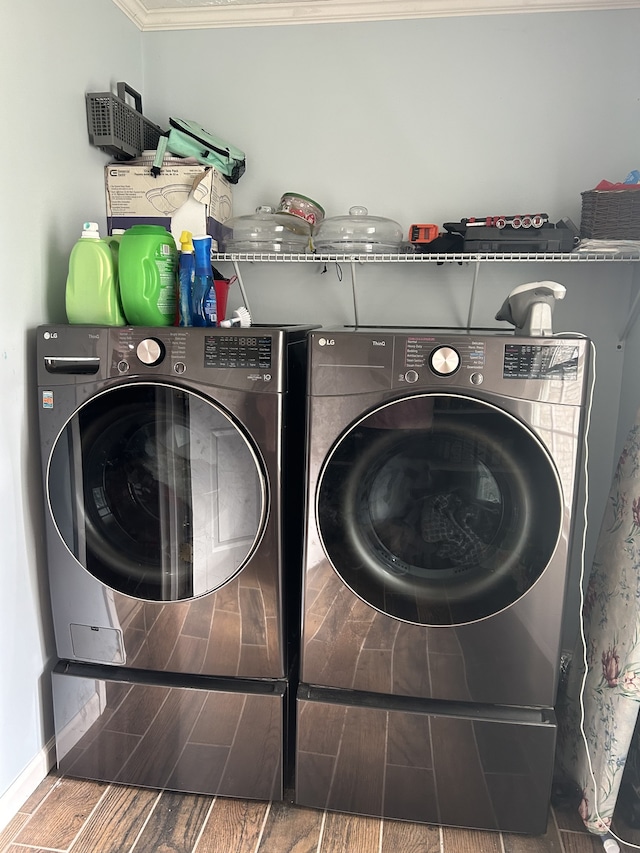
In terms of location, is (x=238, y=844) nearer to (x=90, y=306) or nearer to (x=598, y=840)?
(x=598, y=840)

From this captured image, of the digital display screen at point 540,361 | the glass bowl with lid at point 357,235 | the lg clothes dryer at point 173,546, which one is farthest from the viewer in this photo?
the glass bowl with lid at point 357,235

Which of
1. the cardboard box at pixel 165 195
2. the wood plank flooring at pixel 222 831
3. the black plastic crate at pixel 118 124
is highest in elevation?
the black plastic crate at pixel 118 124

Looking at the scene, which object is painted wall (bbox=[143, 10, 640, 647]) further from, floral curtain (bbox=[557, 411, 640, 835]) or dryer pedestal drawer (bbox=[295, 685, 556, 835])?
dryer pedestal drawer (bbox=[295, 685, 556, 835])

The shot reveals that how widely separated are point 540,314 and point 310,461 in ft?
2.01

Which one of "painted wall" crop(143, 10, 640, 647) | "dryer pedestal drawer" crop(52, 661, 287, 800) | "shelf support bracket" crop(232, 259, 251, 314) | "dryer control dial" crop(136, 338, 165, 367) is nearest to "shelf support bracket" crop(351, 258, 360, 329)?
"painted wall" crop(143, 10, 640, 647)

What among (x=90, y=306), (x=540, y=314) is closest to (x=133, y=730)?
(x=90, y=306)

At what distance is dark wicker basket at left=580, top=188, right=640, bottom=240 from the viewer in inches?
62.6

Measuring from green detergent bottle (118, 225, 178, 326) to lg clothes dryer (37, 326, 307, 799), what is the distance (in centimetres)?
11

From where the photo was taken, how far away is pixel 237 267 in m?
1.92

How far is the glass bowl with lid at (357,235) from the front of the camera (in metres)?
1.71

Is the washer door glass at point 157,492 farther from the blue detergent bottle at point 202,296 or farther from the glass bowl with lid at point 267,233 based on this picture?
the glass bowl with lid at point 267,233

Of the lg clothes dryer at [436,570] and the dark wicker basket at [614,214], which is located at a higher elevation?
the dark wicker basket at [614,214]

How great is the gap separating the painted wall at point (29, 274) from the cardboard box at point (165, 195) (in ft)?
0.46

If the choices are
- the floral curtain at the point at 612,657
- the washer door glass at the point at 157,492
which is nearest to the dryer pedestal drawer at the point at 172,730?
the washer door glass at the point at 157,492
